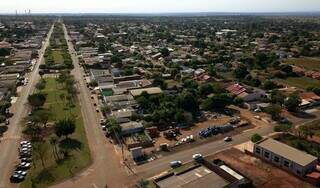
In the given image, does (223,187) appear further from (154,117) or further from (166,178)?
(154,117)

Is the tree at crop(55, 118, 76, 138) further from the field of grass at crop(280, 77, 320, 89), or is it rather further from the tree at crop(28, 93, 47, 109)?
the field of grass at crop(280, 77, 320, 89)

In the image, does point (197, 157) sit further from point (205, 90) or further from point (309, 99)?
point (309, 99)

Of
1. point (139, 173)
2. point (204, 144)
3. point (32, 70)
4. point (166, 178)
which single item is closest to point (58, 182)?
point (139, 173)

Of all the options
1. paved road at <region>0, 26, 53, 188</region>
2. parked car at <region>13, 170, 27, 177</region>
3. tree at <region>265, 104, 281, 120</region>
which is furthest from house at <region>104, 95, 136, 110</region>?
tree at <region>265, 104, 281, 120</region>

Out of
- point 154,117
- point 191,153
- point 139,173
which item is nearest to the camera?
point 139,173

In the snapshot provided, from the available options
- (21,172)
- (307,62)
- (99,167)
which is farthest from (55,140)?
(307,62)

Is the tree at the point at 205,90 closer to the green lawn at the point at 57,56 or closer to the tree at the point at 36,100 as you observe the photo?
the tree at the point at 36,100
